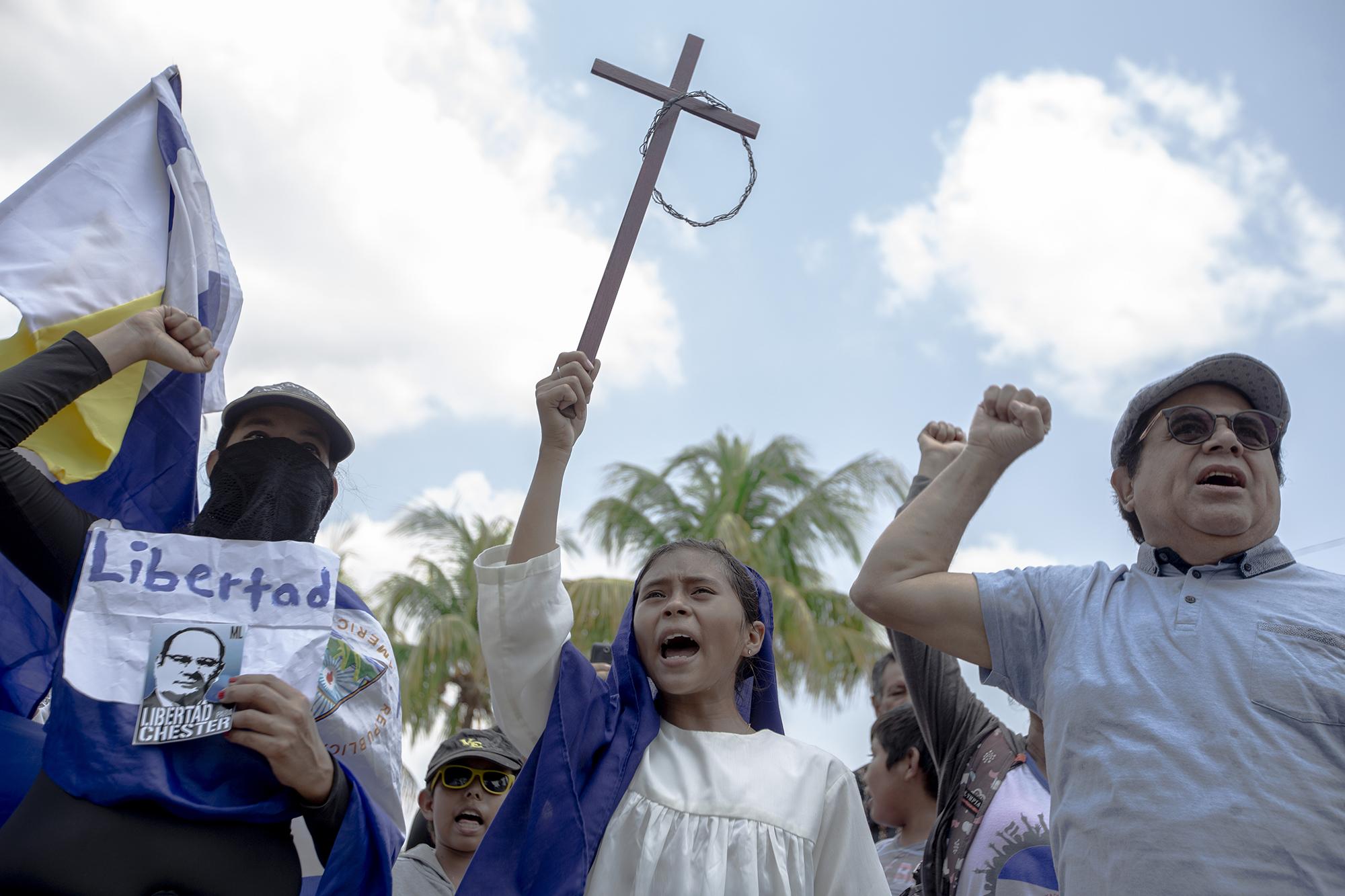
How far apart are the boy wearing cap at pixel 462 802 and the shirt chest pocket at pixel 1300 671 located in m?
2.72

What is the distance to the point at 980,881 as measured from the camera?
3.19 meters

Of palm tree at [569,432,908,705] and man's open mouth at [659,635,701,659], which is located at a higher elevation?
palm tree at [569,432,908,705]

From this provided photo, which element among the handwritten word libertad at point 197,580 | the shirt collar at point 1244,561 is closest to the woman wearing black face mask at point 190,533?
the handwritten word libertad at point 197,580

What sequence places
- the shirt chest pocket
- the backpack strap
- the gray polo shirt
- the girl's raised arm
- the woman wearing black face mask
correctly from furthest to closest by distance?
1. the backpack strap
2. the girl's raised arm
3. the woman wearing black face mask
4. the shirt chest pocket
5. the gray polo shirt

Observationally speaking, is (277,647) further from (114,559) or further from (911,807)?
(911,807)

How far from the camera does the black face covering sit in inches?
113

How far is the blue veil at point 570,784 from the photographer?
8.11ft

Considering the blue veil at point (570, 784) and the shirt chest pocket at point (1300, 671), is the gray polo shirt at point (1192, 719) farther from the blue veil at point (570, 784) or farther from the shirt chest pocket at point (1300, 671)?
the blue veil at point (570, 784)

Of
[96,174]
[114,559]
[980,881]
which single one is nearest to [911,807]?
[980,881]

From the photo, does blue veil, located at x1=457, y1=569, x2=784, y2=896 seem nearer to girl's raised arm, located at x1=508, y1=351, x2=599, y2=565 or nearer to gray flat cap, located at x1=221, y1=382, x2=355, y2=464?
girl's raised arm, located at x1=508, y1=351, x2=599, y2=565

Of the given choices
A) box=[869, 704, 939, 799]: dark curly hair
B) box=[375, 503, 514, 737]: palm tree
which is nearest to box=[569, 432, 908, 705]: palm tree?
box=[375, 503, 514, 737]: palm tree

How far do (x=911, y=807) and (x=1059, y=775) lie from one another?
200 centimetres

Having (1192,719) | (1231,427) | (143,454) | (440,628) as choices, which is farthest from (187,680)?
(440,628)

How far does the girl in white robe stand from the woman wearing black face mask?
448 mm
